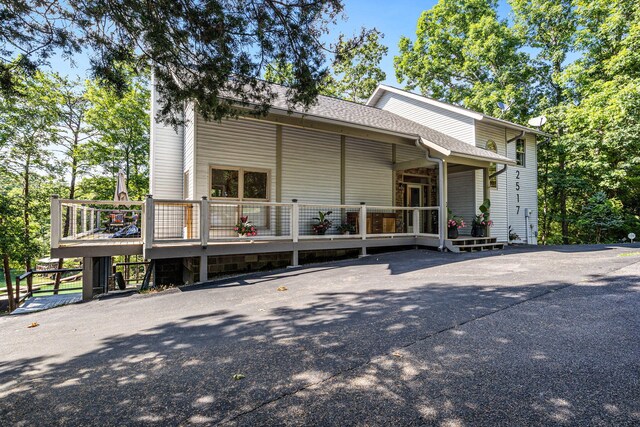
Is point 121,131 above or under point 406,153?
above

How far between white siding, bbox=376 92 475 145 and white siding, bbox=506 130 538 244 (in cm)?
257

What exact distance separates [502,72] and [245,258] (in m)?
21.5

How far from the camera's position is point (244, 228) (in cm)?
825

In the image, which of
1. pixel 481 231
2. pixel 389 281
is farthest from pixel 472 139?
pixel 389 281

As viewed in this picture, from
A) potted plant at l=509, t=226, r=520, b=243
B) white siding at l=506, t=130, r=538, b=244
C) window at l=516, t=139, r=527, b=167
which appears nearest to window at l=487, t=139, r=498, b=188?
white siding at l=506, t=130, r=538, b=244

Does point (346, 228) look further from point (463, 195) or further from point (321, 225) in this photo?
point (463, 195)

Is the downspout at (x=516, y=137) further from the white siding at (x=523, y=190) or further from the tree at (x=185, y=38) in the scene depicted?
the tree at (x=185, y=38)

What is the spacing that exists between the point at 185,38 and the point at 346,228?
274 inches

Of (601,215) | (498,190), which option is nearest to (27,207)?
(498,190)

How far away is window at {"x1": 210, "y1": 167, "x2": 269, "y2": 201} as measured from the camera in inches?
357

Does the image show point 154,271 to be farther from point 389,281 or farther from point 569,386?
point 569,386

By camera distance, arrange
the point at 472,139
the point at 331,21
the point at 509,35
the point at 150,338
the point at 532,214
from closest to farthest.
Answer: the point at 150,338, the point at 331,21, the point at 472,139, the point at 532,214, the point at 509,35

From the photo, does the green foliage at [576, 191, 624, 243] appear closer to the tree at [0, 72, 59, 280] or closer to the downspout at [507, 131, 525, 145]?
the downspout at [507, 131, 525, 145]

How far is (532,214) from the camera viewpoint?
50.2 feet
